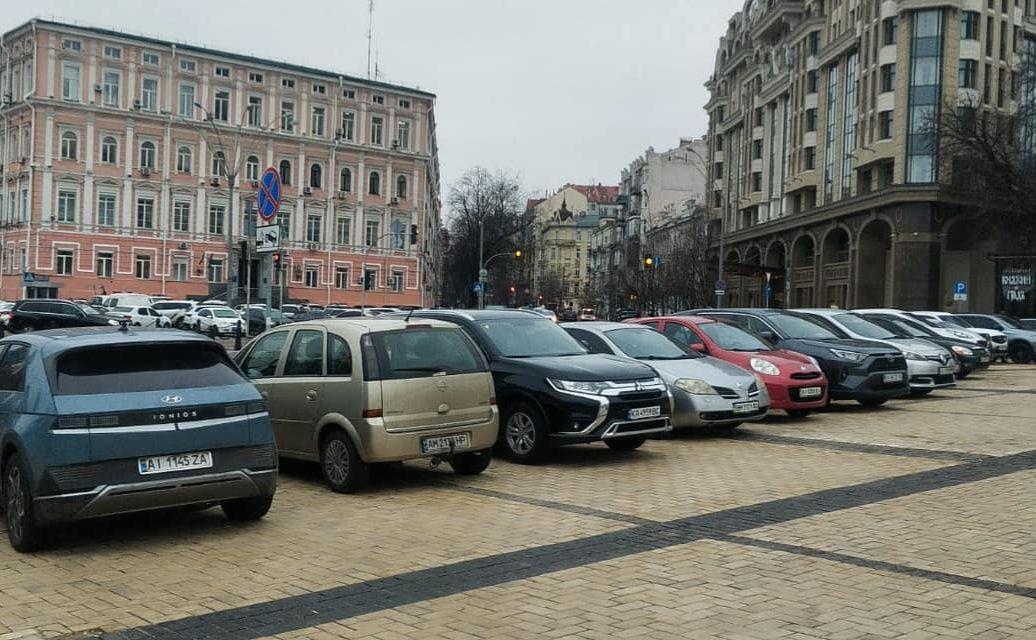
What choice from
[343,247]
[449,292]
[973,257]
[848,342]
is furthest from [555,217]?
[848,342]

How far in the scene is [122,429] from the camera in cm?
695

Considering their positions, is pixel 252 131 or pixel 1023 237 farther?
pixel 252 131

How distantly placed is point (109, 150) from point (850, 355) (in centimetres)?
6703

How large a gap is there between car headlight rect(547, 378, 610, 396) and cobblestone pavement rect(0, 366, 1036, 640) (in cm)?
89

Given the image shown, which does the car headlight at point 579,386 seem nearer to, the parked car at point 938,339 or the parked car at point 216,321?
the parked car at point 938,339

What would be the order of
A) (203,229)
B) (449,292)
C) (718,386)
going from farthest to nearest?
(449,292) < (203,229) < (718,386)

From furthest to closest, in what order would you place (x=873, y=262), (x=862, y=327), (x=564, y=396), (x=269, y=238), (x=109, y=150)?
1. (x=109, y=150)
2. (x=873, y=262)
3. (x=862, y=327)
4. (x=269, y=238)
5. (x=564, y=396)

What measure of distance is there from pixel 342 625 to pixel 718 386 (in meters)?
8.72

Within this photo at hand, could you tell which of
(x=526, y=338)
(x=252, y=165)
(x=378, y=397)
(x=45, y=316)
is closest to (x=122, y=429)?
(x=378, y=397)

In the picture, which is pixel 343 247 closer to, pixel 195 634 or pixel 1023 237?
pixel 1023 237

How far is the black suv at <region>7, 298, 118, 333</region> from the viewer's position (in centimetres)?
3947

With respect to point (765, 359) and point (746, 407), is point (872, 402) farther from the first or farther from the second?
point (746, 407)

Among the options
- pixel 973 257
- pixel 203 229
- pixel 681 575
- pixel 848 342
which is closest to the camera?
pixel 681 575

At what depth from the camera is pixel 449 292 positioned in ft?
355
